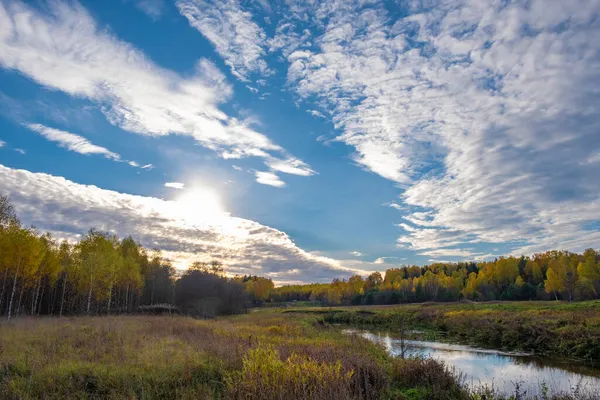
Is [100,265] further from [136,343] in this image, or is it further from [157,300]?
[157,300]

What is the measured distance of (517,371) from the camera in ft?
57.3

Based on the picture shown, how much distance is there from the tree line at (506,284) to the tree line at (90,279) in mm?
58952

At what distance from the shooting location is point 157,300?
7725cm

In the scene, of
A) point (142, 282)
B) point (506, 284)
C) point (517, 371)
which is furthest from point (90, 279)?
point (506, 284)

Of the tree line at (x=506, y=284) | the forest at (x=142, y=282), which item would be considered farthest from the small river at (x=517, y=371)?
the tree line at (x=506, y=284)

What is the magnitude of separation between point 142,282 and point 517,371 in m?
55.8

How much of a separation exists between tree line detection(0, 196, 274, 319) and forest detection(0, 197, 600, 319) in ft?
0.35

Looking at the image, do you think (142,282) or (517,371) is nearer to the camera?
(517,371)

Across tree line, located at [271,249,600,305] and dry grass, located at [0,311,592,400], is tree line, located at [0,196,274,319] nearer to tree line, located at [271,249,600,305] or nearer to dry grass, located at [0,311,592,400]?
dry grass, located at [0,311,592,400]

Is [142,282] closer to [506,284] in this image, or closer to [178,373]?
[178,373]

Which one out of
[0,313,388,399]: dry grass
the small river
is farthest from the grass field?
the small river

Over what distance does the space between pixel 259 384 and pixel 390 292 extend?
111360mm

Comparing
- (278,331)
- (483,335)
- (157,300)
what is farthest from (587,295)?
(157,300)

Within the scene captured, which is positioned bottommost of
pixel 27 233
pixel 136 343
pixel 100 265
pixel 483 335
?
pixel 483 335
